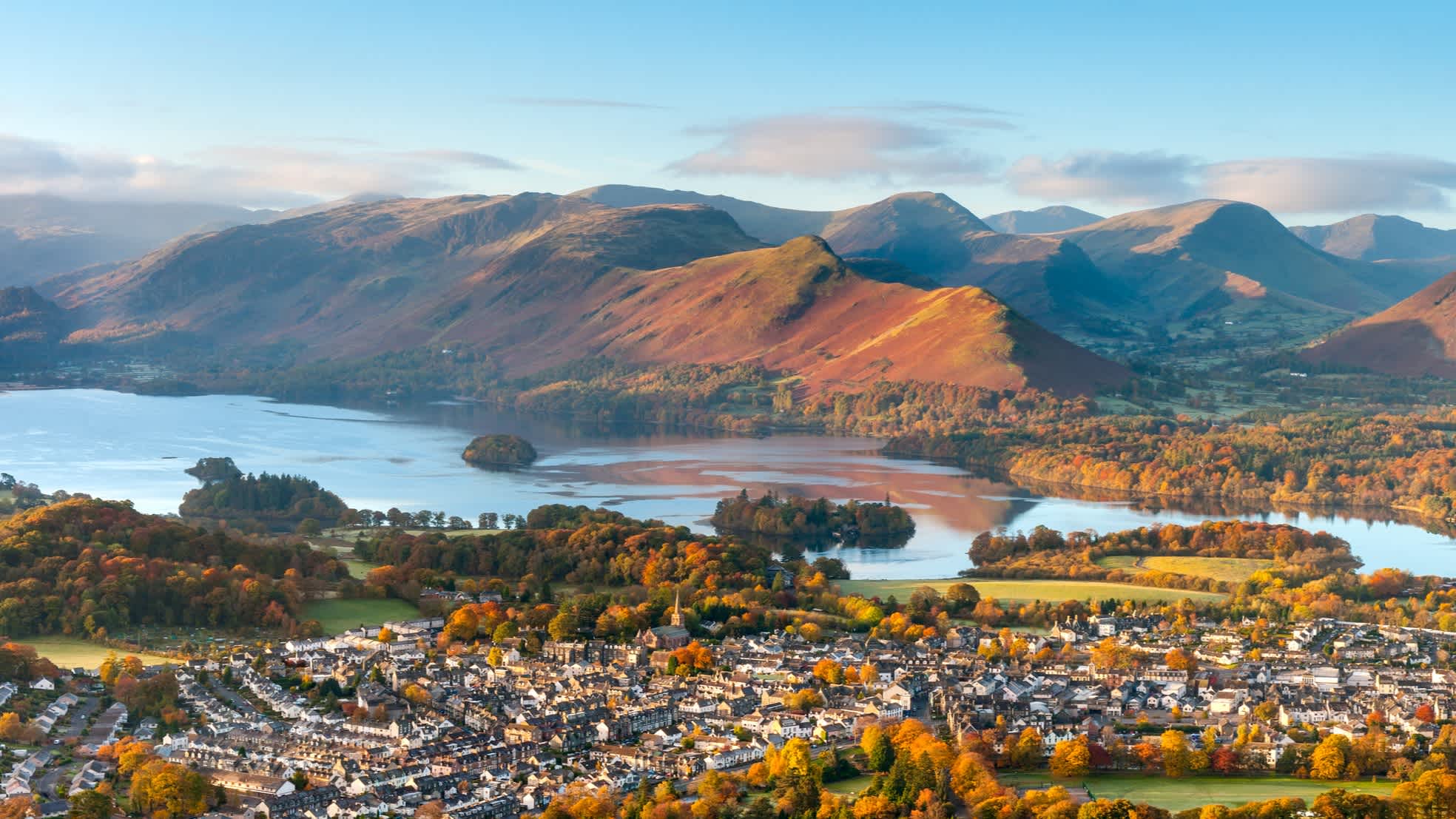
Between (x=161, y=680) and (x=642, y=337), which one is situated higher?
(x=642, y=337)

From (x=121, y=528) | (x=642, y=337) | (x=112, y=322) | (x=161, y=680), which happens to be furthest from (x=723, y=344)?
Answer: (x=161, y=680)

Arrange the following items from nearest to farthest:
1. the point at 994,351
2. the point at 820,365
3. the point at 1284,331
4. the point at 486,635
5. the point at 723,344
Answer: the point at 486,635 < the point at 994,351 < the point at 820,365 < the point at 723,344 < the point at 1284,331

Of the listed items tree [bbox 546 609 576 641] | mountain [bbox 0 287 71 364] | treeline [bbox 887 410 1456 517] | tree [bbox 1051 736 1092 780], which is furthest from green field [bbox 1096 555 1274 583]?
mountain [bbox 0 287 71 364]

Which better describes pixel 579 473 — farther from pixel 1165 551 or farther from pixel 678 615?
pixel 678 615

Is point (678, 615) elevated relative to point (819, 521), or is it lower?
lower

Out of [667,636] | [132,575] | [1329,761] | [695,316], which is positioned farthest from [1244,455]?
[695,316]

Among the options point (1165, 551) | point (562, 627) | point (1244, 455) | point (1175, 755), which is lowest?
point (1175, 755)

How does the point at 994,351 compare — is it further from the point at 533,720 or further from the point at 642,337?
the point at 533,720
